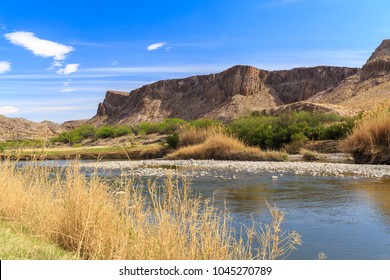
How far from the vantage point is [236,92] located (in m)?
104

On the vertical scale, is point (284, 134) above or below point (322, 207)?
above

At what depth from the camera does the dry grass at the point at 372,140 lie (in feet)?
59.5

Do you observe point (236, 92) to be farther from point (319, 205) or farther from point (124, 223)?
point (124, 223)

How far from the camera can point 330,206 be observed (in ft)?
30.7

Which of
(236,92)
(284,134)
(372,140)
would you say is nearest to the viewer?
(372,140)

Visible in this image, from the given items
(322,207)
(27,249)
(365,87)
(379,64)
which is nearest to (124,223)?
(27,249)

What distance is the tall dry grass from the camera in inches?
163

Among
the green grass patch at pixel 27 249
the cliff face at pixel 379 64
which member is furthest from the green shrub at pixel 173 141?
the cliff face at pixel 379 64

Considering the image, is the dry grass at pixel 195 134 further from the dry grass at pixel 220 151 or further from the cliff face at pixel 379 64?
the cliff face at pixel 379 64

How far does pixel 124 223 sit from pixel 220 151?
20.5 m

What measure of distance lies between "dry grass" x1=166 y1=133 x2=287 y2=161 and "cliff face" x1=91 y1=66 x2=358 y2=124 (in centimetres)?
6602

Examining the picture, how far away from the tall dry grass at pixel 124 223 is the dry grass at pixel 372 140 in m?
13.3

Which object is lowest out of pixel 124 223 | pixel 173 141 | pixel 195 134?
pixel 124 223

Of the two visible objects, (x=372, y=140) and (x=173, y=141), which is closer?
(x=372, y=140)
